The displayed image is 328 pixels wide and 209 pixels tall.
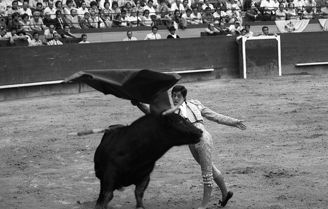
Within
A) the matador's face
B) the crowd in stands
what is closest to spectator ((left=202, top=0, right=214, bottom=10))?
the crowd in stands

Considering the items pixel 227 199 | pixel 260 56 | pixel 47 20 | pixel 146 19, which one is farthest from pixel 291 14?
pixel 227 199

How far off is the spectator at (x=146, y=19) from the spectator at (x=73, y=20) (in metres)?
1.64

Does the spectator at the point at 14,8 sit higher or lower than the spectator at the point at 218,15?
higher

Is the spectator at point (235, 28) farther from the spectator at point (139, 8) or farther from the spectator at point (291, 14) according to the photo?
the spectator at point (139, 8)

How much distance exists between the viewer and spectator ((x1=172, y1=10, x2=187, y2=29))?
1664cm

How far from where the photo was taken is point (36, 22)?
14.2 metres

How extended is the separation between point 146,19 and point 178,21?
2.76 feet

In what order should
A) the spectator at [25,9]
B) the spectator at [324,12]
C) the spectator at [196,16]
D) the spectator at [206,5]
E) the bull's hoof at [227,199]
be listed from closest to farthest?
the bull's hoof at [227,199], the spectator at [25,9], the spectator at [196,16], the spectator at [206,5], the spectator at [324,12]

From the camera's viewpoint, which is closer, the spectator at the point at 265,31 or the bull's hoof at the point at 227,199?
the bull's hoof at the point at 227,199

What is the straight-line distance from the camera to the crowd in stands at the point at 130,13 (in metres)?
14.1

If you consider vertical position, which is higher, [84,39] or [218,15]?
[84,39]

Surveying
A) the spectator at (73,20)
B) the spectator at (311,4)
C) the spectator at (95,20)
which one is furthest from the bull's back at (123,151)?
the spectator at (311,4)

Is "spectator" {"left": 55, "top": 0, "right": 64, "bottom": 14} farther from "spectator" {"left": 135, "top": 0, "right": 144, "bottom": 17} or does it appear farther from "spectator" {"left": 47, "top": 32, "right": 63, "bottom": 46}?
"spectator" {"left": 135, "top": 0, "right": 144, "bottom": 17}

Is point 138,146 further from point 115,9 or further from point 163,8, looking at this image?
point 163,8
